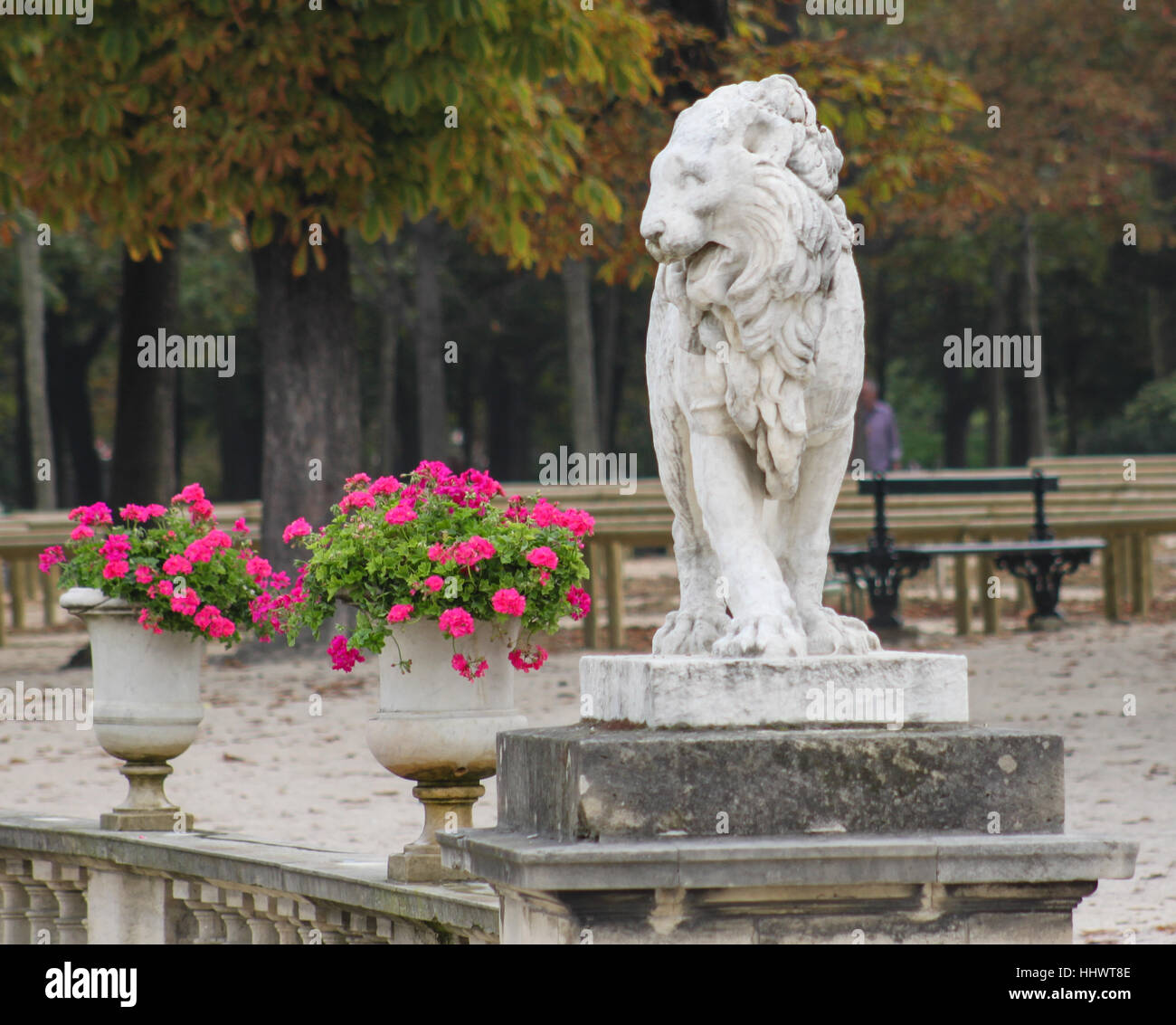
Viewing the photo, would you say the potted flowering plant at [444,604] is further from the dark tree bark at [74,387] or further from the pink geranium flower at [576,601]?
the dark tree bark at [74,387]

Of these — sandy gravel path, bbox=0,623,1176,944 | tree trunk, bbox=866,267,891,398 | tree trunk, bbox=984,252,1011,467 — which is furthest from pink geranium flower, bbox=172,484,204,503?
tree trunk, bbox=866,267,891,398

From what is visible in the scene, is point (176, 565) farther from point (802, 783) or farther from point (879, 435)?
point (879, 435)

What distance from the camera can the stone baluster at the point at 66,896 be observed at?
7.63 m

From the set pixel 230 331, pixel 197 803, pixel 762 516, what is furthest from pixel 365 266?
pixel 762 516

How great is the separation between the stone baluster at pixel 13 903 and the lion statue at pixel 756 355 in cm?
417

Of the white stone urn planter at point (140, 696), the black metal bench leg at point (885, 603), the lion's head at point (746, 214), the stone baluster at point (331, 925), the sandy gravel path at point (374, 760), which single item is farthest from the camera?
the black metal bench leg at point (885, 603)

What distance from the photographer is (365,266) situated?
30656 millimetres

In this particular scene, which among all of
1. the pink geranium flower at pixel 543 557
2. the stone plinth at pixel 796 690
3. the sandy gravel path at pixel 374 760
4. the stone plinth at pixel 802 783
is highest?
the pink geranium flower at pixel 543 557

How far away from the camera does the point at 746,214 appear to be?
14.5 ft

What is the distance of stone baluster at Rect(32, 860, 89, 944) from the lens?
763 centimetres

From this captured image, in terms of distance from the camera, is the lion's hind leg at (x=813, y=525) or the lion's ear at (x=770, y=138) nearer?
the lion's ear at (x=770, y=138)

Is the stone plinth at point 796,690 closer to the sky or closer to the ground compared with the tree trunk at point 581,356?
closer to the ground

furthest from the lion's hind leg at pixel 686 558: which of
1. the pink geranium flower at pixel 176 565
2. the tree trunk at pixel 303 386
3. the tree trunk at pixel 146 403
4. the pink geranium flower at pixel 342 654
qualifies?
the tree trunk at pixel 146 403

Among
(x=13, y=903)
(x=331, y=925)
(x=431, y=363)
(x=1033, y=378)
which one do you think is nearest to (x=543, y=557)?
(x=331, y=925)
